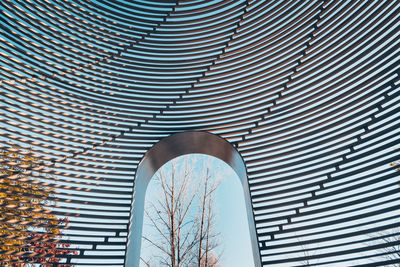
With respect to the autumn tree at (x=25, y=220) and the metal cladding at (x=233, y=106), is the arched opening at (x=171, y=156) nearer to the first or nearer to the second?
the metal cladding at (x=233, y=106)

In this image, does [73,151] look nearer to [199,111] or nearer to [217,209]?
[199,111]

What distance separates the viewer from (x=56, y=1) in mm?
4906

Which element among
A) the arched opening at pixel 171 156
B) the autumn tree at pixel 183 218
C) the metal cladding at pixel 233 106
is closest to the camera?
the metal cladding at pixel 233 106

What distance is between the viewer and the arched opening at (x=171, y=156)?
4.45m

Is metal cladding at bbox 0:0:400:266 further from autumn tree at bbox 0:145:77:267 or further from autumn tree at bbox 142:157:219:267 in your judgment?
autumn tree at bbox 142:157:219:267

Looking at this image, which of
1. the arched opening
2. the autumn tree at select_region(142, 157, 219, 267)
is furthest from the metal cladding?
the autumn tree at select_region(142, 157, 219, 267)

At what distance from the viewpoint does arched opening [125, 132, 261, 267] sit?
14.6 feet

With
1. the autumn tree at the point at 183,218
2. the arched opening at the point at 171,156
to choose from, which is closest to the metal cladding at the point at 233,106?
the arched opening at the point at 171,156

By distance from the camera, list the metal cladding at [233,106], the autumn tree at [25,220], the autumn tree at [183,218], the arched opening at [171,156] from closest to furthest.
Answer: the autumn tree at [25,220], the metal cladding at [233,106], the arched opening at [171,156], the autumn tree at [183,218]

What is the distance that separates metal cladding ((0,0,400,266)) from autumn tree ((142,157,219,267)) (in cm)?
344

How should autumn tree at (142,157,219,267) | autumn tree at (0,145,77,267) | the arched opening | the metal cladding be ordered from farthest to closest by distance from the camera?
autumn tree at (142,157,219,267)
the arched opening
the metal cladding
autumn tree at (0,145,77,267)

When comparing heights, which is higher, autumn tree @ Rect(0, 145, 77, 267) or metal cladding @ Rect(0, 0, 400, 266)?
metal cladding @ Rect(0, 0, 400, 266)

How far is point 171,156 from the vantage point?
19.4ft

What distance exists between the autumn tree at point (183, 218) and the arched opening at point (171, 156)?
2.82 metres
